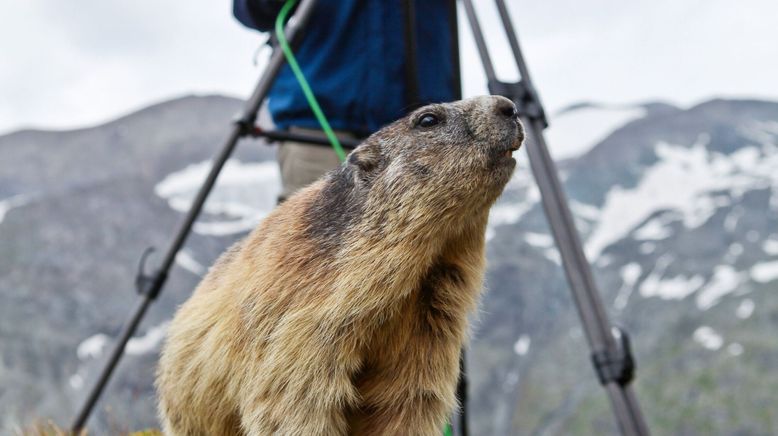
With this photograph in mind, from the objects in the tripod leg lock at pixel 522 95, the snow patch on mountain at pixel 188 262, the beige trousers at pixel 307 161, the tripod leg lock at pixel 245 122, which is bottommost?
the snow patch on mountain at pixel 188 262

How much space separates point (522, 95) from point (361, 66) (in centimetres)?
64

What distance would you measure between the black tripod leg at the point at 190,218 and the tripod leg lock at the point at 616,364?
1.31m

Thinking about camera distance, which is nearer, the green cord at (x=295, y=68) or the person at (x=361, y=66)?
the green cord at (x=295, y=68)

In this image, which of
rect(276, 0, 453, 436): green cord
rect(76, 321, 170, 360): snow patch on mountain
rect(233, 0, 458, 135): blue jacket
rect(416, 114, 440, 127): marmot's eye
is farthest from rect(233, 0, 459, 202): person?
rect(76, 321, 170, 360): snow patch on mountain

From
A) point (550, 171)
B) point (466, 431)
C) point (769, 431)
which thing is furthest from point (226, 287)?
point (769, 431)

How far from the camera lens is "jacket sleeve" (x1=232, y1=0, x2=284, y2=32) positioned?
2150 mm

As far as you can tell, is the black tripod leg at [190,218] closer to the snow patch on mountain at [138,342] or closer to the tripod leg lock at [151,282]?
the tripod leg lock at [151,282]

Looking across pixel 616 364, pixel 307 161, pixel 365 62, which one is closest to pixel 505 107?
pixel 616 364

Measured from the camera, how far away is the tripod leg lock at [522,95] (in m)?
2.05

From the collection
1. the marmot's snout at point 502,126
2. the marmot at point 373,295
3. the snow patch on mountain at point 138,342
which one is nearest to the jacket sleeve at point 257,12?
the marmot at point 373,295

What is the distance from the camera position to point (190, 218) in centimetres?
235

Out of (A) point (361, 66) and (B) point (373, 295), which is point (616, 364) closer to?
(B) point (373, 295)

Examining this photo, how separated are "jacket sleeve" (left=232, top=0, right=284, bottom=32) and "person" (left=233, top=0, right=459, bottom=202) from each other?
0.15ft

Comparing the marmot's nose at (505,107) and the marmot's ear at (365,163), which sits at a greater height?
the marmot's nose at (505,107)
